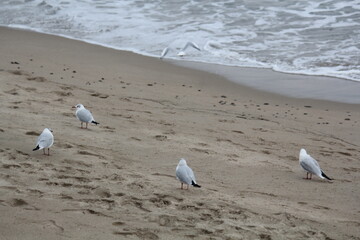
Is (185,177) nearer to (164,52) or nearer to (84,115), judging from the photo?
(84,115)

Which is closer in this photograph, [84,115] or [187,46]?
[84,115]

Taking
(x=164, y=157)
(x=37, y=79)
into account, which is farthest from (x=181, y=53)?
(x=164, y=157)

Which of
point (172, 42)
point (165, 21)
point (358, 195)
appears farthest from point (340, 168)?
point (165, 21)

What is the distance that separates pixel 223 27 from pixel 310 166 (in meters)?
9.45

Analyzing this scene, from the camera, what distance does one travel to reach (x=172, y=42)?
44.7ft

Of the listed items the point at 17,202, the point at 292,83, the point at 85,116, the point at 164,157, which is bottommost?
the point at 17,202

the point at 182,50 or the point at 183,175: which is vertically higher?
the point at 182,50

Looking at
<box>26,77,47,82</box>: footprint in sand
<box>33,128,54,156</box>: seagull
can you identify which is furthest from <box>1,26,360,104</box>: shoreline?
<box>33,128,54,156</box>: seagull

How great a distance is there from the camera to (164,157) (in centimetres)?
606

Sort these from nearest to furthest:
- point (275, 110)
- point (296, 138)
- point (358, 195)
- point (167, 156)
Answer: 1. point (358, 195)
2. point (167, 156)
3. point (296, 138)
4. point (275, 110)

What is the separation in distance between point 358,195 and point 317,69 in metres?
6.07

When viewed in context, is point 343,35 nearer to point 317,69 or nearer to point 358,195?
point 317,69

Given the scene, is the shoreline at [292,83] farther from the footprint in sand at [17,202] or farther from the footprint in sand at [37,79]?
the footprint in sand at [17,202]

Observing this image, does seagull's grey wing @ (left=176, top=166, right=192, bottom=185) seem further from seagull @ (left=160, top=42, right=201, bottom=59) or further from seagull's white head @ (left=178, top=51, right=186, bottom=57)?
seagull's white head @ (left=178, top=51, right=186, bottom=57)
